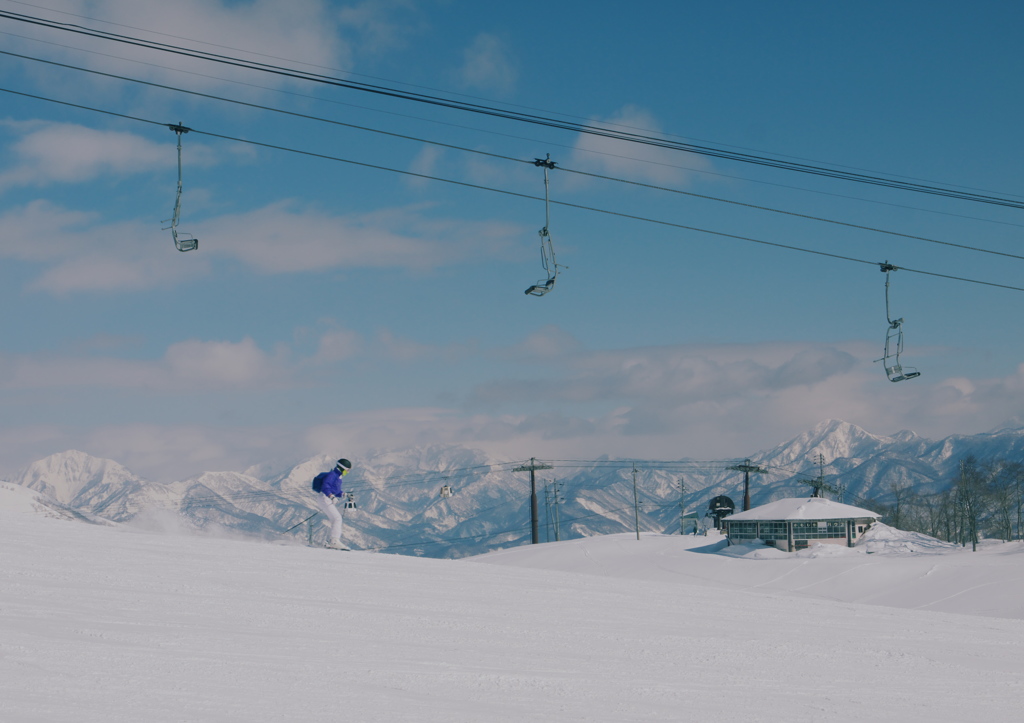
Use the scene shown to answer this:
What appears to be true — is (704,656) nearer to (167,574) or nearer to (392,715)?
(392,715)

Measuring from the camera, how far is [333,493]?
22.6 metres

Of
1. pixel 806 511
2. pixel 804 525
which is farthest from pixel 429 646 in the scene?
pixel 806 511

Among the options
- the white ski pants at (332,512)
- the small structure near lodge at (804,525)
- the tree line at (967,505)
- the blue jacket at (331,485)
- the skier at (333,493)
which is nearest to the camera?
the white ski pants at (332,512)

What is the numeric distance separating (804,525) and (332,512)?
67.5 meters

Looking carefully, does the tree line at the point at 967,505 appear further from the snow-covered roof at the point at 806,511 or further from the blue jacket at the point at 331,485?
the blue jacket at the point at 331,485

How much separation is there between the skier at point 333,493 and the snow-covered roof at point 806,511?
6577 cm

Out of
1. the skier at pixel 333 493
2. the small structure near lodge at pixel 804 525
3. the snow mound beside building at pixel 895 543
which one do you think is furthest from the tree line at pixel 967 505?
the skier at pixel 333 493

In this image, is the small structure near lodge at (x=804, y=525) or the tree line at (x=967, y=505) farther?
the tree line at (x=967, y=505)

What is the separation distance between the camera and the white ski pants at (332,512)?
2198 centimetres

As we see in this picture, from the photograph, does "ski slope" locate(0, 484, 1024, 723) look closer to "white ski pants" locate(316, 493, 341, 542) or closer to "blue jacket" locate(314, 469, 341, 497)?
"white ski pants" locate(316, 493, 341, 542)

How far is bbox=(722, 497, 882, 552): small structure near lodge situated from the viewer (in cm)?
8069

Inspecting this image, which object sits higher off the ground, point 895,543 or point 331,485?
point 331,485

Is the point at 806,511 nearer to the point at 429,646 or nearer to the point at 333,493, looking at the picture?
the point at 333,493

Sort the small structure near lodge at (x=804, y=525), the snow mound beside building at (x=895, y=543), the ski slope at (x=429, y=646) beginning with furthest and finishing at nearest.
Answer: the small structure near lodge at (x=804, y=525)
the snow mound beside building at (x=895, y=543)
the ski slope at (x=429, y=646)
